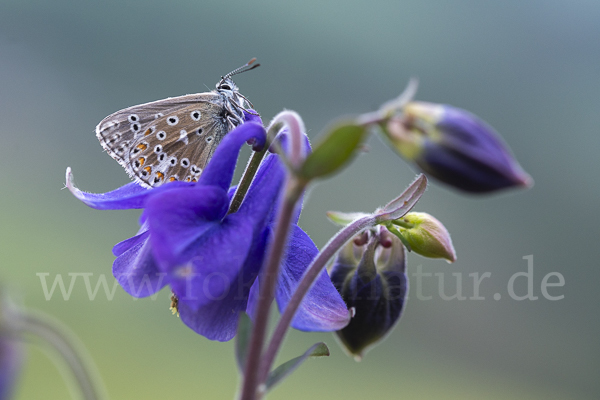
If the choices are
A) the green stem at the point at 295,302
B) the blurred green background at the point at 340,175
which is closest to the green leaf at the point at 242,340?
the green stem at the point at 295,302

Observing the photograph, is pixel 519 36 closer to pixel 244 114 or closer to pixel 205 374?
pixel 205 374

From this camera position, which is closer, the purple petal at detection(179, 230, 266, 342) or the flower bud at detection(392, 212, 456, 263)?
the purple petal at detection(179, 230, 266, 342)

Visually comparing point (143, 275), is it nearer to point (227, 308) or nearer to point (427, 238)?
point (227, 308)

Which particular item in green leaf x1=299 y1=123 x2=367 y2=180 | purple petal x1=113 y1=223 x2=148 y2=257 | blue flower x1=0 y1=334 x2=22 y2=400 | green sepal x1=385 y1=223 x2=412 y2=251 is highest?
green sepal x1=385 y1=223 x2=412 y2=251

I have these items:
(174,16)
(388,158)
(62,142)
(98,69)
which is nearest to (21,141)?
(62,142)

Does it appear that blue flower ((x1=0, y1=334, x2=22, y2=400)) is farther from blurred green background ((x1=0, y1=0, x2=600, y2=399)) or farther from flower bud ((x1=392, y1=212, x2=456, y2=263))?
blurred green background ((x1=0, y1=0, x2=600, y2=399))

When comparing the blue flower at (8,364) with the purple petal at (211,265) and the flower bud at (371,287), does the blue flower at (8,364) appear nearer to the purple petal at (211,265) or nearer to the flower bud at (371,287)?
the purple petal at (211,265)

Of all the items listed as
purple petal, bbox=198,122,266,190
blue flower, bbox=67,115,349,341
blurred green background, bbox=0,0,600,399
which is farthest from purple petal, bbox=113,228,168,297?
blurred green background, bbox=0,0,600,399
